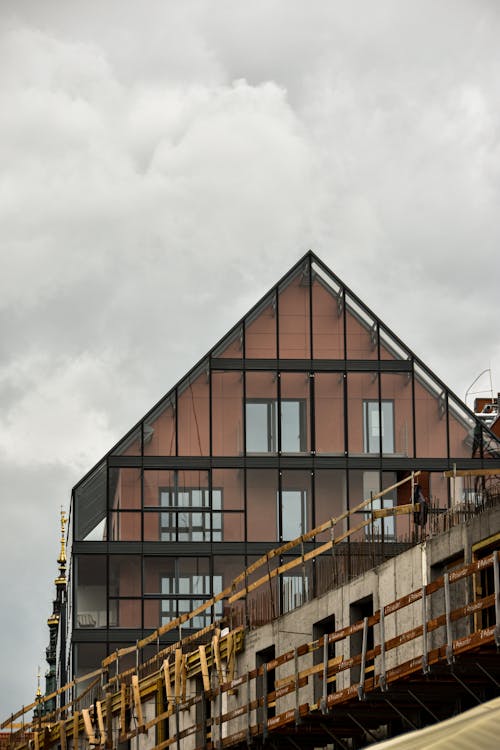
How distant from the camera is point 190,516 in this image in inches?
2450

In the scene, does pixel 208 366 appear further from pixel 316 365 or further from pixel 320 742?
pixel 320 742

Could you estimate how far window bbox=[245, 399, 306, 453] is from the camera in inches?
2502

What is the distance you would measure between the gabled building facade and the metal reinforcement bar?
4099mm

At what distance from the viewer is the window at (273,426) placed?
209 feet

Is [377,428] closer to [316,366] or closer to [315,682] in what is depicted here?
[316,366]

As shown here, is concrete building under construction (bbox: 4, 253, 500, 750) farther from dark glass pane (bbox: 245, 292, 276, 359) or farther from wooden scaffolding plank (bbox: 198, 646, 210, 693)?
wooden scaffolding plank (bbox: 198, 646, 210, 693)

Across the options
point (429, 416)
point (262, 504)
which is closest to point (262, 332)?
point (262, 504)

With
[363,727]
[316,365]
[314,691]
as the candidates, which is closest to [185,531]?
[316,365]

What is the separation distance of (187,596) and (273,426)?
24.0ft

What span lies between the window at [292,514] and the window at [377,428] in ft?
10.7

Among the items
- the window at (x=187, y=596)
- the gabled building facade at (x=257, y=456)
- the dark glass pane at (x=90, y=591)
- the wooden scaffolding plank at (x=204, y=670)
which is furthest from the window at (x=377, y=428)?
the wooden scaffolding plank at (x=204, y=670)

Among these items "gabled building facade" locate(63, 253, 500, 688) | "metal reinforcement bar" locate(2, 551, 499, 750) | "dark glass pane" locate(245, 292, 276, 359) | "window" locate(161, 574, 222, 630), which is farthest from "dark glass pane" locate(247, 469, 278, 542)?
"metal reinforcement bar" locate(2, 551, 499, 750)

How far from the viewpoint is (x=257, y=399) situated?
63.9 m

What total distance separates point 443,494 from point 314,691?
74.4 ft
